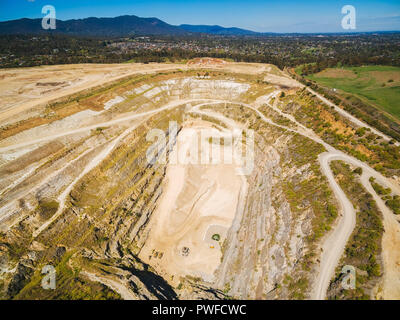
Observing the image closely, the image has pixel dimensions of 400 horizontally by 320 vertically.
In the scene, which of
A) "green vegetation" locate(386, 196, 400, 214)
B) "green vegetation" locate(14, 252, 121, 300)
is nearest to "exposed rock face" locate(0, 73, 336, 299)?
"green vegetation" locate(14, 252, 121, 300)

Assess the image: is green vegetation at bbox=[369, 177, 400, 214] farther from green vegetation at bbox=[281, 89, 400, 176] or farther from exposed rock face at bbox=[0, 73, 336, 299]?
exposed rock face at bbox=[0, 73, 336, 299]

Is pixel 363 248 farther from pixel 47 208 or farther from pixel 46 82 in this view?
pixel 46 82

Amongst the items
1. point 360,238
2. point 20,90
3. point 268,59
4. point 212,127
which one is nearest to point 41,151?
point 20,90

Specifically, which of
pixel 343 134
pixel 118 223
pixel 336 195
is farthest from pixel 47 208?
pixel 343 134

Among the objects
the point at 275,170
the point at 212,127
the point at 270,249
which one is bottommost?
the point at 270,249
